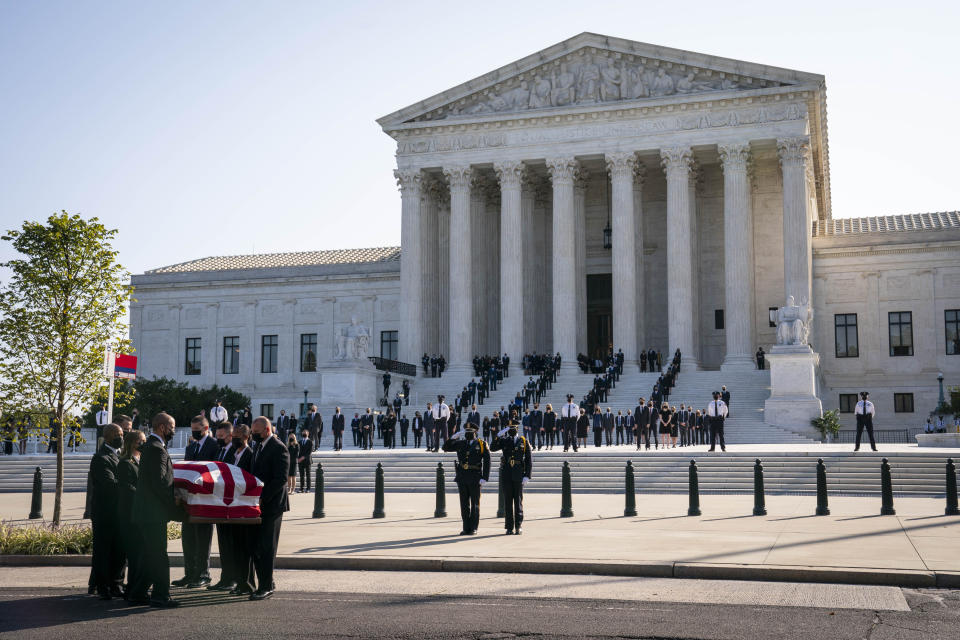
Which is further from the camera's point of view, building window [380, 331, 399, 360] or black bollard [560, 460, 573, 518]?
building window [380, 331, 399, 360]

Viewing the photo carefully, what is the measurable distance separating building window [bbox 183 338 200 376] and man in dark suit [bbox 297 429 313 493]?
1596 inches

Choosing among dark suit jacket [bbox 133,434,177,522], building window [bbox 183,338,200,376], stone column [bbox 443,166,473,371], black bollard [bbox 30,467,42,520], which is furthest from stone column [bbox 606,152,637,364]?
dark suit jacket [bbox 133,434,177,522]

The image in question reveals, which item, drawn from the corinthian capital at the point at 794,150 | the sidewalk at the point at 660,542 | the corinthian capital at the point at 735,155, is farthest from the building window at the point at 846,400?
the sidewalk at the point at 660,542

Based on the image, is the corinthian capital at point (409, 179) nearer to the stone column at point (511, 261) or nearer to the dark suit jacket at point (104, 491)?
the stone column at point (511, 261)

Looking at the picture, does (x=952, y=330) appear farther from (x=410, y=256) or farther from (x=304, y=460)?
(x=304, y=460)

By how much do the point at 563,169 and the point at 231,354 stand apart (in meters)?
25.1

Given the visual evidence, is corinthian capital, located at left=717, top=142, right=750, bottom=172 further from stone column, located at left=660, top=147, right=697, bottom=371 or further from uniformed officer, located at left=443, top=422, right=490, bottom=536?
uniformed officer, located at left=443, top=422, right=490, bottom=536

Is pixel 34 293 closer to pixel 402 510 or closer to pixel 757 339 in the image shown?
pixel 402 510

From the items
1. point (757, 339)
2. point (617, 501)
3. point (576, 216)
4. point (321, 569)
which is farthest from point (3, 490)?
point (757, 339)

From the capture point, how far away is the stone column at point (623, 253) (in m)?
51.6

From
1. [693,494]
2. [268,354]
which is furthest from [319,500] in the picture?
[268,354]

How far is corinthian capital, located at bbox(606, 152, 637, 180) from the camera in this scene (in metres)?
52.2

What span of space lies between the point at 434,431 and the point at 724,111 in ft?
82.6

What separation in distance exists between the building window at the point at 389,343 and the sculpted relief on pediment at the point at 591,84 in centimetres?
1372
